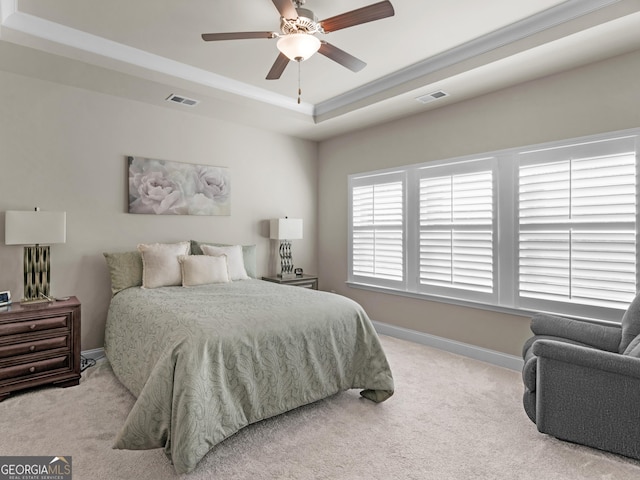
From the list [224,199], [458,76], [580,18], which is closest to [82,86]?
[224,199]

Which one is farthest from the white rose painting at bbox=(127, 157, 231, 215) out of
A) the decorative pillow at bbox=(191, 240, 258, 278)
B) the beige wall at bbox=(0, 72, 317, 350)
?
the decorative pillow at bbox=(191, 240, 258, 278)

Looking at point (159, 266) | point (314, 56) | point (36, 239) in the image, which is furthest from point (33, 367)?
point (314, 56)

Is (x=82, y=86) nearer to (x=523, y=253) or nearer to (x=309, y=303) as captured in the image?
(x=309, y=303)

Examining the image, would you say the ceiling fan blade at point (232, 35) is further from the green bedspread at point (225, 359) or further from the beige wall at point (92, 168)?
the beige wall at point (92, 168)

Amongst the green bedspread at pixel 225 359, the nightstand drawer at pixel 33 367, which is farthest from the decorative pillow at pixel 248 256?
the nightstand drawer at pixel 33 367

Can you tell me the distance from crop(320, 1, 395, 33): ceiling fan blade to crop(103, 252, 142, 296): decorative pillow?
9.13 feet

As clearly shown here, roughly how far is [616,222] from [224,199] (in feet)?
12.9

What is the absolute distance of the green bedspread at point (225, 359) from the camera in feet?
6.55

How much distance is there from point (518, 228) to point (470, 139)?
106 cm

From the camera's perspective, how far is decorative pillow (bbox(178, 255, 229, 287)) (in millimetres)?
3668

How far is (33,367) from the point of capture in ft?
9.56

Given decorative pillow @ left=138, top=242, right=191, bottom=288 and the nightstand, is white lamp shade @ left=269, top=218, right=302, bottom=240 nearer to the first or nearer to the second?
the nightstand

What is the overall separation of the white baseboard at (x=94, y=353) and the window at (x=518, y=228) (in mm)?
3201

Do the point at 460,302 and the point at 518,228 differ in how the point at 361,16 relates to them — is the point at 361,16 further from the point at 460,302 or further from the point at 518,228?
the point at 460,302
